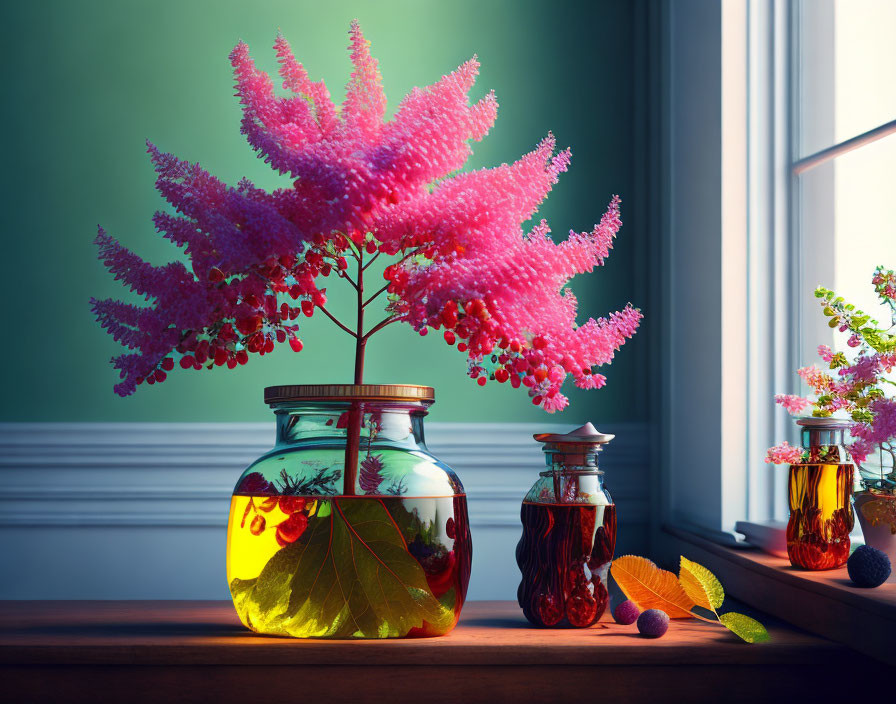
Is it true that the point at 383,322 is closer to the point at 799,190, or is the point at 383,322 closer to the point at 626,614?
the point at 626,614

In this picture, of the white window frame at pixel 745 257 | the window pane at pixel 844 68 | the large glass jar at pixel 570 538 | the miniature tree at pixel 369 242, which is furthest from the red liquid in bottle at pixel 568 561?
the window pane at pixel 844 68

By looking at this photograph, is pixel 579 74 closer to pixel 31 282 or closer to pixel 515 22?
pixel 515 22

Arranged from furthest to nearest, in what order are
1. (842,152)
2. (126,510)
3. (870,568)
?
(126,510), (842,152), (870,568)

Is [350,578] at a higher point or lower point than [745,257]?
lower

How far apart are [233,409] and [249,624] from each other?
2.12ft

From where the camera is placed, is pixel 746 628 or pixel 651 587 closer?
pixel 746 628

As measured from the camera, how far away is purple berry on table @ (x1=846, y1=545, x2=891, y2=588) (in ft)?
2.75

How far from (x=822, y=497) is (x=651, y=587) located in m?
0.22

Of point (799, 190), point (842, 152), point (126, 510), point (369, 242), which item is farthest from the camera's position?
point (126, 510)

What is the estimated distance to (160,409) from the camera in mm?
1493

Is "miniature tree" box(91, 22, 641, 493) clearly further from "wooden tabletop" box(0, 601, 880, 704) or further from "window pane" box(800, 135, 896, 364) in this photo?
"window pane" box(800, 135, 896, 364)

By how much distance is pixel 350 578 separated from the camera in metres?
0.85

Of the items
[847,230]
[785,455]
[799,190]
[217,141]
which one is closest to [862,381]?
[785,455]

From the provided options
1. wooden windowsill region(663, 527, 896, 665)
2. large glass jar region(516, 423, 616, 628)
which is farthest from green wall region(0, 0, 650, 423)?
large glass jar region(516, 423, 616, 628)
